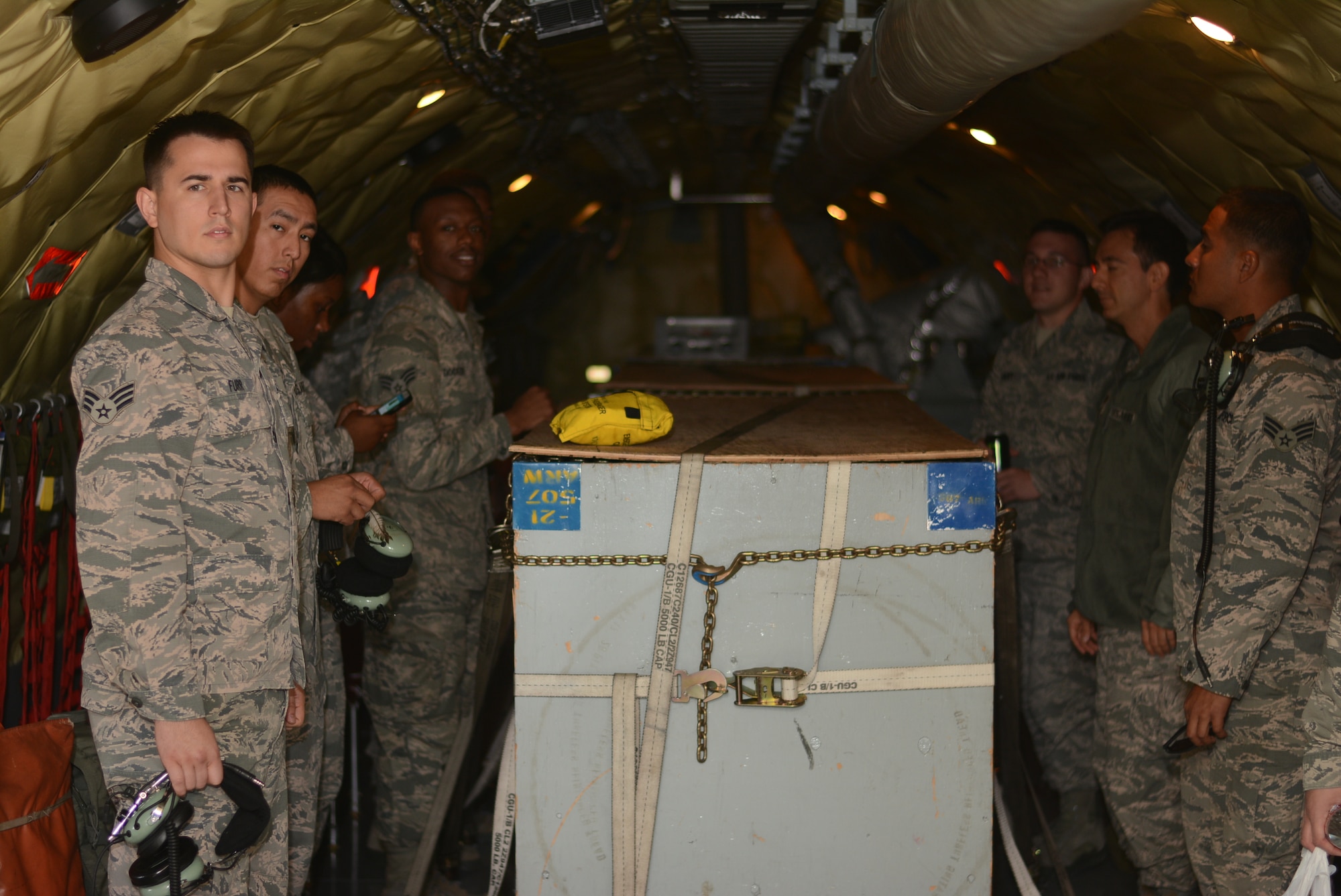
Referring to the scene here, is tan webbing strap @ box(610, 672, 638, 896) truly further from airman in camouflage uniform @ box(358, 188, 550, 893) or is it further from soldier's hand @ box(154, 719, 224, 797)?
airman in camouflage uniform @ box(358, 188, 550, 893)

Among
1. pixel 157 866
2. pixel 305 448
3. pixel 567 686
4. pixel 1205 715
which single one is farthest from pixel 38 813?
pixel 1205 715

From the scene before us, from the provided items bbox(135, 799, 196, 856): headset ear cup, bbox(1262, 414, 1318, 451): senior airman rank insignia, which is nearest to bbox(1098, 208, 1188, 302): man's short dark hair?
bbox(1262, 414, 1318, 451): senior airman rank insignia

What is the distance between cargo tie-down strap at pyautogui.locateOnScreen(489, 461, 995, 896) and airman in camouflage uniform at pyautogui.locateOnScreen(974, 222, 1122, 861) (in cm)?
181

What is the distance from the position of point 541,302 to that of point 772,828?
663 cm

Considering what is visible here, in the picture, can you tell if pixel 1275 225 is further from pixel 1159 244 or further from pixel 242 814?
pixel 242 814

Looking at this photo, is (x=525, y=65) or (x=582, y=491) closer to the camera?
(x=582, y=491)

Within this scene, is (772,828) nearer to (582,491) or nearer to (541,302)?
(582,491)

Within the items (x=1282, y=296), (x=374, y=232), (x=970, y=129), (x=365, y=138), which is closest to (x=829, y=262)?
(x=970, y=129)

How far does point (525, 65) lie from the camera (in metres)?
4.10

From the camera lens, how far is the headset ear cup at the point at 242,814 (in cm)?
217

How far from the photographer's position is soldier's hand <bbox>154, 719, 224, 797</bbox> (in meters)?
2.08

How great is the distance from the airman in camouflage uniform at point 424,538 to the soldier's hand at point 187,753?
1.39 meters

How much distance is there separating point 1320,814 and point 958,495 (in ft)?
3.04

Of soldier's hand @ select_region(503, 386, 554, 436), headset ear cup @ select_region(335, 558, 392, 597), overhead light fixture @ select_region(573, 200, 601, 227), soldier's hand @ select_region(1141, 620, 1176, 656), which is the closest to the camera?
headset ear cup @ select_region(335, 558, 392, 597)
